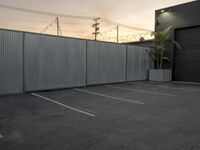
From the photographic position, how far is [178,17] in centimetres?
1246

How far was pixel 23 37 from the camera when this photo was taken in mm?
7301

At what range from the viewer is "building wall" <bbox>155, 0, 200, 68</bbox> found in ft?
38.2

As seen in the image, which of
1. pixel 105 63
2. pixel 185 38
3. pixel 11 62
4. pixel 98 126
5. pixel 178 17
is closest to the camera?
pixel 98 126

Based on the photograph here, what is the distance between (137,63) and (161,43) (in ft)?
6.88

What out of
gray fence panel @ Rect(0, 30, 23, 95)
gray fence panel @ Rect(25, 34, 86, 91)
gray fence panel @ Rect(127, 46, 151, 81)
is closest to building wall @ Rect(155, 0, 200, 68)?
gray fence panel @ Rect(127, 46, 151, 81)

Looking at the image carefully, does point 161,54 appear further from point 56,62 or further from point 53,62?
point 53,62

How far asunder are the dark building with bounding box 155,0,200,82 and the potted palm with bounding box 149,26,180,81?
36cm

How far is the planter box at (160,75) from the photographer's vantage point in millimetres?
12305

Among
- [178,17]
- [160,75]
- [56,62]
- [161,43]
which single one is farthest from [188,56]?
[56,62]

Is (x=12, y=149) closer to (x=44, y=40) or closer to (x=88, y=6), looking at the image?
(x=44, y=40)

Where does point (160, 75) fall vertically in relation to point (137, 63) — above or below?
below

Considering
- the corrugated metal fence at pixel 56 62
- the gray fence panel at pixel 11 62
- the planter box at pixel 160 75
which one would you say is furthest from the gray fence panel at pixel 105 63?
the gray fence panel at pixel 11 62

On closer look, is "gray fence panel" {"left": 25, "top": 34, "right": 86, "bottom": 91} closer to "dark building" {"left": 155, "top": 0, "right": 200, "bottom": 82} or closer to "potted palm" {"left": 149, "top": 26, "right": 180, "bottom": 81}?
"potted palm" {"left": 149, "top": 26, "right": 180, "bottom": 81}

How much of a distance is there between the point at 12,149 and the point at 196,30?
12.2m
